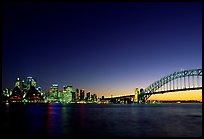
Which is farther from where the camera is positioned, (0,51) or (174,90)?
(174,90)

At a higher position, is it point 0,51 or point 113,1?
point 113,1

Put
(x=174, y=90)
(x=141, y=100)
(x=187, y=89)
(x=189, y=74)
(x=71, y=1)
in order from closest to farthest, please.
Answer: (x=71, y=1) → (x=187, y=89) → (x=174, y=90) → (x=189, y=74) → (x=141, y=100)

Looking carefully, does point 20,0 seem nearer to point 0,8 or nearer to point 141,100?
point 0,8

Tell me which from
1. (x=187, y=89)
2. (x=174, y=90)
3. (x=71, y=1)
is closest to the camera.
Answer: (x=71, y=1)

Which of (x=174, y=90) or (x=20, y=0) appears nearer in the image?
(x=20, y=0)

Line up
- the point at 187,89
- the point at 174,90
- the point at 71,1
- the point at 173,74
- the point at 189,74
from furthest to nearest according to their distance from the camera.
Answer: the point at 173,74 → the point at 189,74 → the point at 174,90 → the point at 187,89 → the point at 71,1

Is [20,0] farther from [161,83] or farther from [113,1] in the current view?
[161,83]

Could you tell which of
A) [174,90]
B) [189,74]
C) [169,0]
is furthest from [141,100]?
[169,0]

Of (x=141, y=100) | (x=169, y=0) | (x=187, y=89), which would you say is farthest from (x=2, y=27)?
(x=141, y=100)

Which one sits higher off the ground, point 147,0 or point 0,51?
point 147,0
